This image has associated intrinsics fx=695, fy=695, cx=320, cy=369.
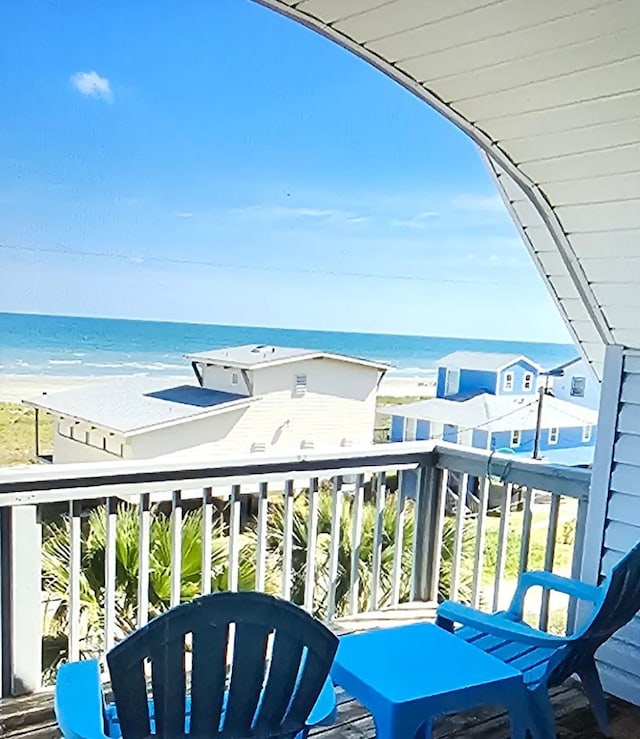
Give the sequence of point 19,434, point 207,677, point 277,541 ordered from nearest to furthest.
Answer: point 207,677
point 19,434
point 277,541

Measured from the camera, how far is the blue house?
3.01m

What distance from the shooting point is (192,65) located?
271 centimetres

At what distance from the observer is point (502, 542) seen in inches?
117

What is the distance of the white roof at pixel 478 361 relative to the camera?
304 centimetres

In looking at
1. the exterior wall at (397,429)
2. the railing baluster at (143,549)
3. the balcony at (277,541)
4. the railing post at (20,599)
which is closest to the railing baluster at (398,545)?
the balcony at (277,541)

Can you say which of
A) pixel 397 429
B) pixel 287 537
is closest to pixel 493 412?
pixel 397 429

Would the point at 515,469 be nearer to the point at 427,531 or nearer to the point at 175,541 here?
the point at 427,531

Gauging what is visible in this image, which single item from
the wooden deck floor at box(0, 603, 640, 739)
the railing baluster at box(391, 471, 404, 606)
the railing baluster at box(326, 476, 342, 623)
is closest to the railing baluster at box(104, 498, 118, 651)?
the wooden deck floor at box(0, 603, 640, 739)

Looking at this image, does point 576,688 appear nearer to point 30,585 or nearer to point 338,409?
point 338,409

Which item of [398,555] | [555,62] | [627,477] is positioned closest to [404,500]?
[398,555]

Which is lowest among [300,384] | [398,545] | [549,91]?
[398,545]

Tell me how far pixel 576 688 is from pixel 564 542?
542mm

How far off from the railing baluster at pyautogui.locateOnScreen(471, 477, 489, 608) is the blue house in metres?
0.40

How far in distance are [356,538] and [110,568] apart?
1.07 meters
